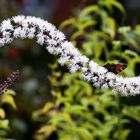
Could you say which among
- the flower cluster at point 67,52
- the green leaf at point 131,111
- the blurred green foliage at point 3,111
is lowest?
the flower cluster at point 67,52

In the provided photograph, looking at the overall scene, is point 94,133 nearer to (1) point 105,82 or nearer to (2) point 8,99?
(2) point 8,99

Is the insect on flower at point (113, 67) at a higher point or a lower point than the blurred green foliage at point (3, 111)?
lower

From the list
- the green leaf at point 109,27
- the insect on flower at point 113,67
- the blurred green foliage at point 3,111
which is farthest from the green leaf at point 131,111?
the insect on flower at point 113,67

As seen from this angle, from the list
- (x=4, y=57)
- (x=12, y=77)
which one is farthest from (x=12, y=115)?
(x=12, y=77)

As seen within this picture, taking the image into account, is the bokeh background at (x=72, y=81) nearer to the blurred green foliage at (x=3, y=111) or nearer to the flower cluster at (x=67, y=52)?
the blurred green foliage at (x=3, y=111)

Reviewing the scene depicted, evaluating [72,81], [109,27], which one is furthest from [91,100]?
[109,27]

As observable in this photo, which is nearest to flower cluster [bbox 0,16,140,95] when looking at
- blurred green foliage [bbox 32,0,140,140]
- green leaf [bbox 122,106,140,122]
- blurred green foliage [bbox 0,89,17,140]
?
blurred green foliage [bbox 0,89,17,140]

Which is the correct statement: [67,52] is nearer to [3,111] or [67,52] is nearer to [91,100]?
[3,111]
